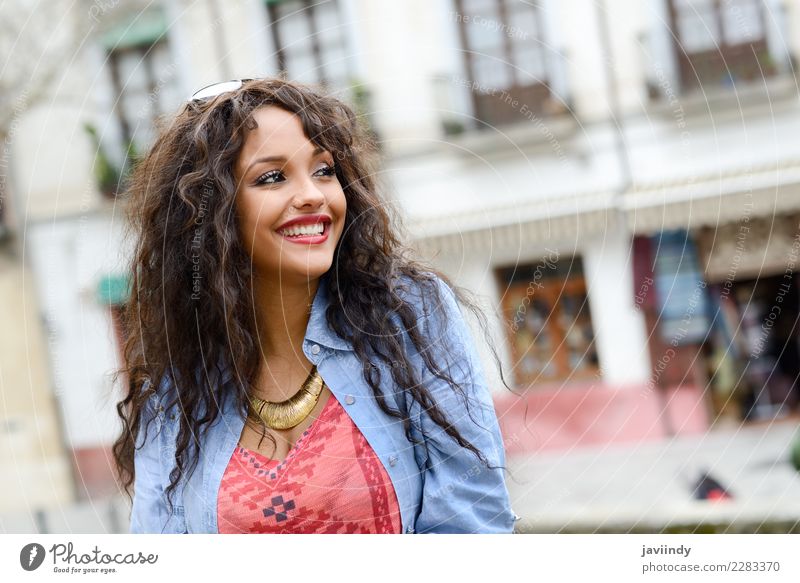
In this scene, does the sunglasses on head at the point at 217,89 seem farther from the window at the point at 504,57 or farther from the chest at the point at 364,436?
the window at the point at 504,57

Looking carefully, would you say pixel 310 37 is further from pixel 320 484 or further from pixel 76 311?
pixel 320 484

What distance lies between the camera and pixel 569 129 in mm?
3180

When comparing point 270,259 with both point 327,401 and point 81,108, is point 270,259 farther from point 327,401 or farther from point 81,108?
point 81,108

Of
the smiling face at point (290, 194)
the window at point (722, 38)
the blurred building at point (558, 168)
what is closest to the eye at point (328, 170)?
the smiling face at point (290, 194)

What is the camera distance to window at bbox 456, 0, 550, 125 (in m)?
Result: 2.84

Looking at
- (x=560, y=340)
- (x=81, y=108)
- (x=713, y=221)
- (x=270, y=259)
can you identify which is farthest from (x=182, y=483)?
(x=81, y=108)

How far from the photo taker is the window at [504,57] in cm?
284

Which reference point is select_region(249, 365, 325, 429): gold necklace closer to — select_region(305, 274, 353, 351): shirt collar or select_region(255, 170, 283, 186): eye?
select_region(305, 274, 353, 351): shirt collar

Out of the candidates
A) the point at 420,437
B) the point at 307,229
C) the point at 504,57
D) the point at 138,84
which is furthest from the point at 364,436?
the point at 504,57

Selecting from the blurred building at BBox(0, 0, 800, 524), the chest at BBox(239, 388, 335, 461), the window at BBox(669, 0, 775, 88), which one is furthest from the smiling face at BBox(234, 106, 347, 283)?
the window at BBox(669, 0, 775, 88)

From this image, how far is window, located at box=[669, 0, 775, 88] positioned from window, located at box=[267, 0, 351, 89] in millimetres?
879

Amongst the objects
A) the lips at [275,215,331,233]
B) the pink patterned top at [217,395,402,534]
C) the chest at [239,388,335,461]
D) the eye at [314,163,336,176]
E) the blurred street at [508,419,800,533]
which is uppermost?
the eye at [314,163,336,176]

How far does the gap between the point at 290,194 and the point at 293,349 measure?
0.43 feet

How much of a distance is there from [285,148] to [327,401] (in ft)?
0.65
